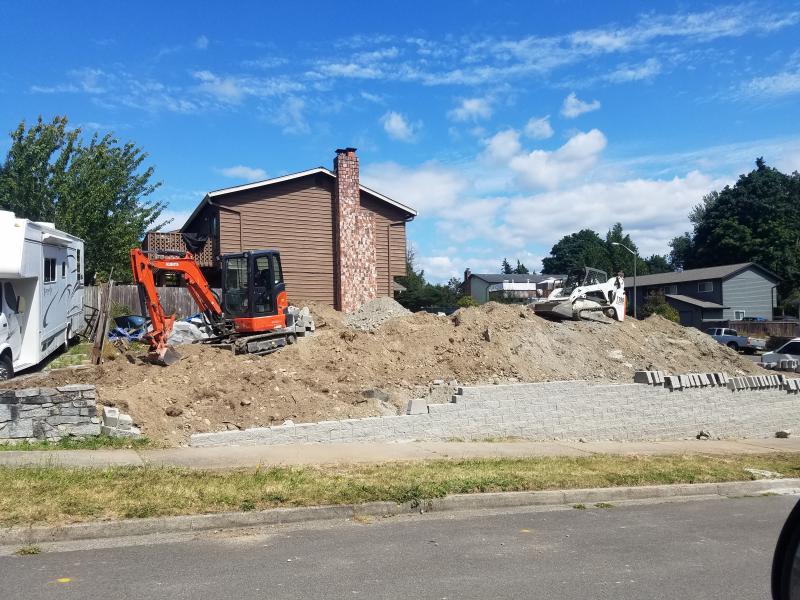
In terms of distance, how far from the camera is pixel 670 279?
6675 cm

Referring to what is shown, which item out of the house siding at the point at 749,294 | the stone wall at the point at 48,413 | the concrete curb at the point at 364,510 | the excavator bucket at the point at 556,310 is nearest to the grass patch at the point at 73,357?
the stone wall at the point at 48,413

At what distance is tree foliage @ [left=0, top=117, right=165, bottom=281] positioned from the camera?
1242 inches

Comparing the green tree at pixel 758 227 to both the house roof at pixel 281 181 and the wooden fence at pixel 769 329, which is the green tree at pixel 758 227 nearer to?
the wooden fence at pixel 769 329

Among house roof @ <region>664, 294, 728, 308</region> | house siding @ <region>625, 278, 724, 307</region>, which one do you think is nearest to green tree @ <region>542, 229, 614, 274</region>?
house siding @ <region>625, 278, 724, 307</region>

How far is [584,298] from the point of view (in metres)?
24.3

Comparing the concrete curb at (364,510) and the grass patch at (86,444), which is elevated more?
the grass patch at (86,444)

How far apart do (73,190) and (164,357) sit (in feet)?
62.9

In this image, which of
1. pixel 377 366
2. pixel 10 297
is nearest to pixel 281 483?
pixel 10 297

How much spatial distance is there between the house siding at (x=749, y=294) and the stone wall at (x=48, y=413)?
58.8m

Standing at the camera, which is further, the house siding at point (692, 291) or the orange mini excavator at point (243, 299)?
the house siding at point (692, 291)

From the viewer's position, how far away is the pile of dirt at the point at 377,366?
1412cm

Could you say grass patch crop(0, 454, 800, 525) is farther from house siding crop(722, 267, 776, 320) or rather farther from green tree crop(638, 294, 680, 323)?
house siding crop(722, 267, 776, 320)

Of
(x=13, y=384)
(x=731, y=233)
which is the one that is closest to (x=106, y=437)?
(x=13, y=384)

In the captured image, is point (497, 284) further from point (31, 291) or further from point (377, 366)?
point (31, 291)
